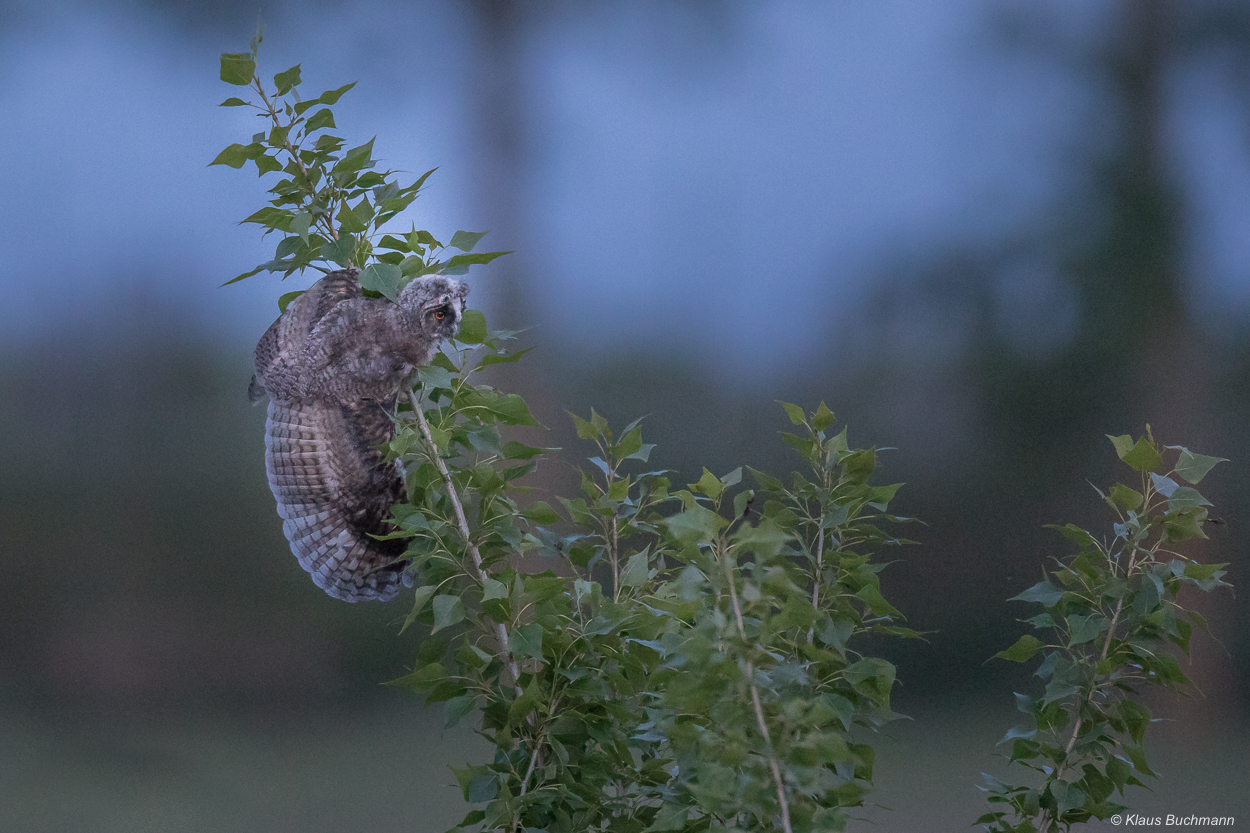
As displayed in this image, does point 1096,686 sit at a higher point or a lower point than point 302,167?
lower

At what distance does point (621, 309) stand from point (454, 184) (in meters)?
0.31

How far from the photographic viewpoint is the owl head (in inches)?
28.3

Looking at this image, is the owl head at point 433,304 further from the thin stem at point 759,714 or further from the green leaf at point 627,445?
the thin stem at point 759,714

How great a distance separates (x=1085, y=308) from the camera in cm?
141

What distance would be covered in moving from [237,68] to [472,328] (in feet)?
0.81

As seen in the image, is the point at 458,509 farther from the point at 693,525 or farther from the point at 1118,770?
the point at 1118,770

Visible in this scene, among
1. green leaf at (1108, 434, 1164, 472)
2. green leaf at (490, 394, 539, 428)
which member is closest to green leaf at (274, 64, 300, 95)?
green leaf at (490, 394, 539, 428)

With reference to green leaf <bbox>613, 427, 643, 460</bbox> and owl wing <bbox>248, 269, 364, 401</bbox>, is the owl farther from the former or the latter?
green leaf <bbox>613, 427, 643, 460</bbox>

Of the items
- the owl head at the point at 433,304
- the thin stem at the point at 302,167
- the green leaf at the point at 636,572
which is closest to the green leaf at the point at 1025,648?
the green leaf at the point at 636,572

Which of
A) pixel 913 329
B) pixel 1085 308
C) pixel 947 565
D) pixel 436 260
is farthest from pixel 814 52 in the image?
pixel 436 260

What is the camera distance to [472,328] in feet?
2.38

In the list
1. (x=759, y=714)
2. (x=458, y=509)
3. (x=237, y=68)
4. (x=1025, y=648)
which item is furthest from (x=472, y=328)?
(x=1025, y=648)

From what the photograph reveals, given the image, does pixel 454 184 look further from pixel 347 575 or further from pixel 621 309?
pixel 347 575

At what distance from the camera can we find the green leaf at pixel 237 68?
683mm
